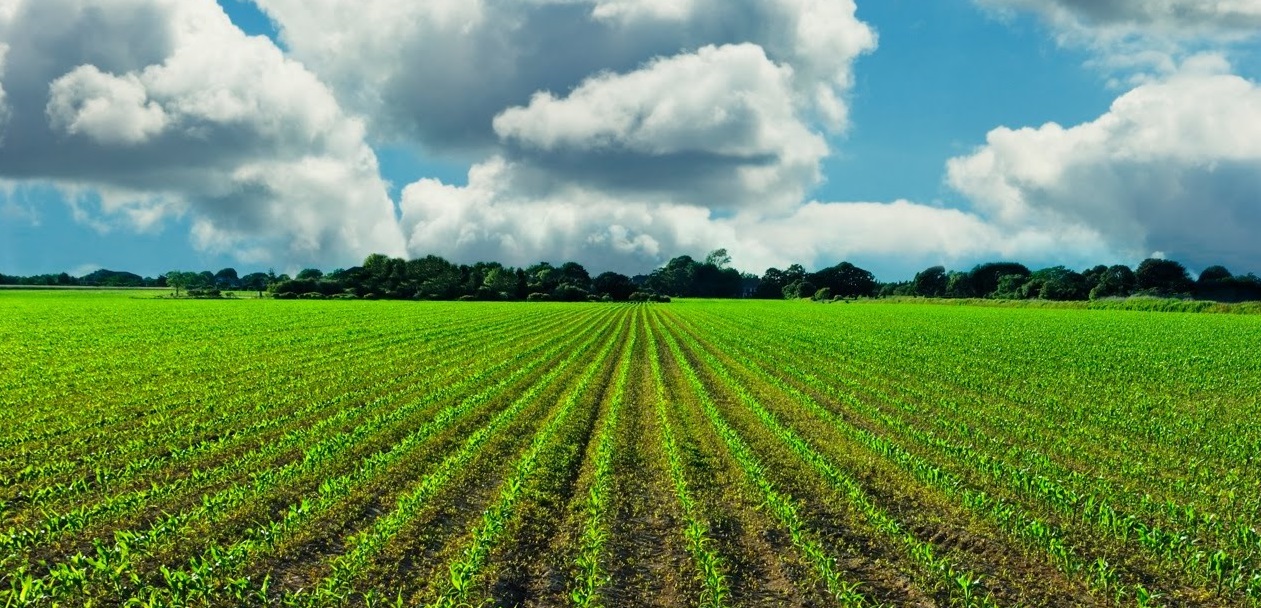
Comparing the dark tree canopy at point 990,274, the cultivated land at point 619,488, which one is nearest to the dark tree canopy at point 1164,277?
the dark tree canopy at point 990,274

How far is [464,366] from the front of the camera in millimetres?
26672

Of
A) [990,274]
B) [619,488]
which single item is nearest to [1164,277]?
[990,274]

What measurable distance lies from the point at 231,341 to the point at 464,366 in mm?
16400

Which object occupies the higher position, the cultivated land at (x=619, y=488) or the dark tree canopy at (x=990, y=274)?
the dark tree canopy at (x=990, y=274)

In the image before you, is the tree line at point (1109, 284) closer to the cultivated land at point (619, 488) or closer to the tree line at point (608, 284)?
the tree line at point (608, 284)

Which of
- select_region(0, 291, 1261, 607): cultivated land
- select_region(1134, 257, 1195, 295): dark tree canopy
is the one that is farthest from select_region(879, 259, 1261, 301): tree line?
select_region(0, 291, 1261, 607): cultivated land

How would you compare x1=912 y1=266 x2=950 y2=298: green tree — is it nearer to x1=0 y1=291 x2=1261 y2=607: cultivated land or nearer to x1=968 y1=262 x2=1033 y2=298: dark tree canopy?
x1=968 y1=262 x2=1033 y2=298: dark tree canopy

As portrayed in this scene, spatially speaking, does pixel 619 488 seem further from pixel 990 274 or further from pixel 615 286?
pixel 990 274

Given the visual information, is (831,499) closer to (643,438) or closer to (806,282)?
(643,438)

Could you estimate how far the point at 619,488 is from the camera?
11.4 meters

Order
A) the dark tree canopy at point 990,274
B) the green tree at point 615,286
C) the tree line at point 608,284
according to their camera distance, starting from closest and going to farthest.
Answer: the tree line at point 608,284
the green tree at point 615,286
the dark tree canopy at point 990,274

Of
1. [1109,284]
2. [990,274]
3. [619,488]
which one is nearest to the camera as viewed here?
[619,488]

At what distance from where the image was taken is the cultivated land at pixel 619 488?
7926mm

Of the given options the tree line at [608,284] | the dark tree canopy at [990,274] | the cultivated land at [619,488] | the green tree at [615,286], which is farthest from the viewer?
the dark tree canopy at [990,274]
